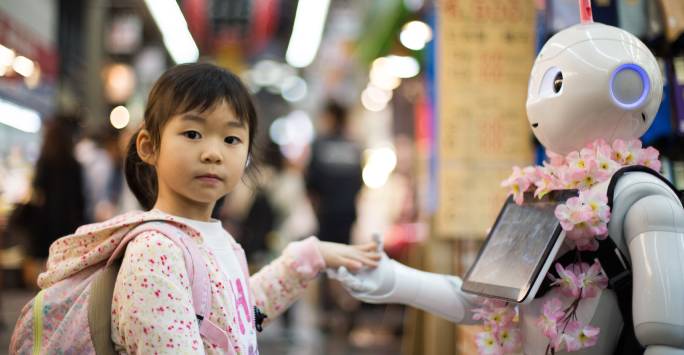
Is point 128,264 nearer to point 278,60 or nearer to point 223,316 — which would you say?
point 223,316

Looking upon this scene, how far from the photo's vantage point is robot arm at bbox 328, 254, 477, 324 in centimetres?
240

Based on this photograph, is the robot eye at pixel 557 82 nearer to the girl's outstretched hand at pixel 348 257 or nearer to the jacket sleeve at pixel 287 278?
the girl's outstretched hand at pixel 348 257

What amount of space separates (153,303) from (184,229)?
27 cm

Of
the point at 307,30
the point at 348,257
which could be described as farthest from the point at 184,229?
the point at 307,30

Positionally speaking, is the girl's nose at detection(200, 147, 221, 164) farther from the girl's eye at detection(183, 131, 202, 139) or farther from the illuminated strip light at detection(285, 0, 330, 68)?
the illuminated strip light at detection(285, 0, 330, 68)

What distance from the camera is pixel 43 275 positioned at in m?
1.94

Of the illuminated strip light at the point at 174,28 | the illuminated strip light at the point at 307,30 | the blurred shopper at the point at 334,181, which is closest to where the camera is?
the blurred shopper at the point at 334,181

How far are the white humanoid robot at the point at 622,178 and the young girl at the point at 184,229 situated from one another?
49 cm

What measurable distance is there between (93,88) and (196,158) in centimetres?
1241

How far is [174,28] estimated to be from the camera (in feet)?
44.8

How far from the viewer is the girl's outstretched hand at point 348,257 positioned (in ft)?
7.83

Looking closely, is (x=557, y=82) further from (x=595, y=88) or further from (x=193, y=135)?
(x=193, y=135)

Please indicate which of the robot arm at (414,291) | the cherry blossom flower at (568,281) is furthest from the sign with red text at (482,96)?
the cherry blossom flower at (568,281)

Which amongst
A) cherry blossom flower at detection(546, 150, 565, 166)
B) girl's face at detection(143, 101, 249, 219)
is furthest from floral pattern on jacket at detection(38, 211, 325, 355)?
cherry blossom flower at detection(546, 150, 565, 166)
